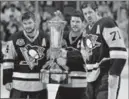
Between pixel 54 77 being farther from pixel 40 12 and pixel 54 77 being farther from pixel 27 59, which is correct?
pixel 40 12

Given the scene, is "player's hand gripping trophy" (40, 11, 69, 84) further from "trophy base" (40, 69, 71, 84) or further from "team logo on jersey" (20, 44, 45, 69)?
"team logo on jersey" (20, 44, 45, 69)

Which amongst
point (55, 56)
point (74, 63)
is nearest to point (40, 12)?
point (74, 63)

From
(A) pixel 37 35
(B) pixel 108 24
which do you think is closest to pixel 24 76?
(A) pixel 37 35

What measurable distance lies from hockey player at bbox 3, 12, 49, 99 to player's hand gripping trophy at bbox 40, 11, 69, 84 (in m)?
0.33

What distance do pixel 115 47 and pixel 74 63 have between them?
1.72 ft

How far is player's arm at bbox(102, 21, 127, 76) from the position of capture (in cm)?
301

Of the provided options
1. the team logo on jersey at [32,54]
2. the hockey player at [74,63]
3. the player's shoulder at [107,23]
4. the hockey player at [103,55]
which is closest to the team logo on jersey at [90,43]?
the hockey player at [103,55]

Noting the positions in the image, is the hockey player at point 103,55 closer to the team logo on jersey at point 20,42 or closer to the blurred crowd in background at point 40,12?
the team logo on jersey at point 20,42

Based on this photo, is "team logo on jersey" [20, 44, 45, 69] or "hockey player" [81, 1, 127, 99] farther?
"team logo on jersey" [20, 44, 45, 69]

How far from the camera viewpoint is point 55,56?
3.17 meters

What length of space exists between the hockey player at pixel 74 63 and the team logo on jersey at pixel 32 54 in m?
0.22

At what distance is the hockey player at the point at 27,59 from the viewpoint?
141 inches

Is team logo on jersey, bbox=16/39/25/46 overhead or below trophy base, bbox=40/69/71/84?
overhead

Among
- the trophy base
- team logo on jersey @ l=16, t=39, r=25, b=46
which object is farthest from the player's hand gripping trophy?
team logo on jersey @ l=16, t=39, r=25, b=46
